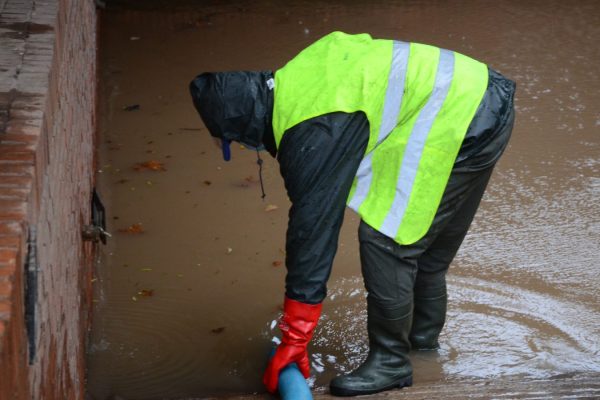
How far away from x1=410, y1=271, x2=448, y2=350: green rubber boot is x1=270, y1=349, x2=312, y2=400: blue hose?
82 cm

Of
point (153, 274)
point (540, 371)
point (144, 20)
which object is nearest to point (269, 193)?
point (153, 274)

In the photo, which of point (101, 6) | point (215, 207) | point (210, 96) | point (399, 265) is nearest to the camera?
point (210, 96)

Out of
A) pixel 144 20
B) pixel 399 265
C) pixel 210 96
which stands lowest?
pixel 144 20

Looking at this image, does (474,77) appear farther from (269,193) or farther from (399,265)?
(269,193)

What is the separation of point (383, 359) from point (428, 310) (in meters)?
0.45

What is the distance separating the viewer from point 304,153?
11.3ft

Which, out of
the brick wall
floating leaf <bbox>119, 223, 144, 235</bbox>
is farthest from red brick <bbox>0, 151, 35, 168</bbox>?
floating leaf <bbox>119, 223, 144, 235</bbox>

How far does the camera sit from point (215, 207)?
19.3 ft

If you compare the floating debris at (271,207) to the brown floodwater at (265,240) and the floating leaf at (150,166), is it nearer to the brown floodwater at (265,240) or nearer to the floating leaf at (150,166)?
the brown floodwater at (265,240)

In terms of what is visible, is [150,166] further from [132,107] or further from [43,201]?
[43,201]

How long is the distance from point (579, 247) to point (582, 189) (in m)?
0.78

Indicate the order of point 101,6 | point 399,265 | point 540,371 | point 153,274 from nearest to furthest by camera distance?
point 399,265
point 540,371
point 153,274
point 101,6

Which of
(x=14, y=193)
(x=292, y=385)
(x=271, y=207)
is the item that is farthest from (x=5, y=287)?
(x=271, y=207)

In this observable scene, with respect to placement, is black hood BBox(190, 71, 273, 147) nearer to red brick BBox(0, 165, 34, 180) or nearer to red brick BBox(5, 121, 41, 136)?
red brick BBox(5, 121, 41, 136)
